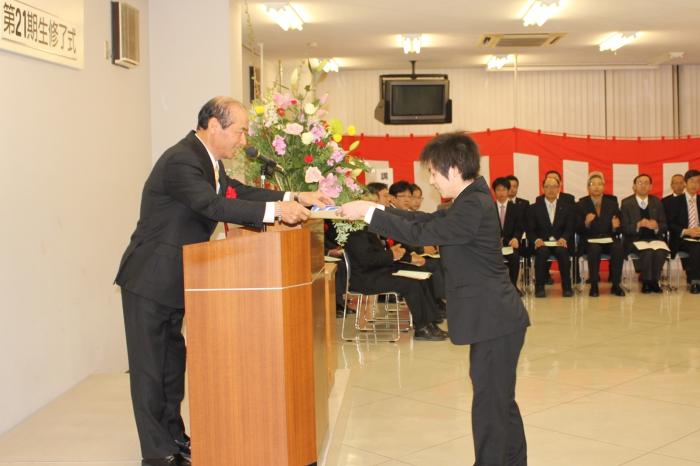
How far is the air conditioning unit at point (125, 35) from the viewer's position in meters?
5.98

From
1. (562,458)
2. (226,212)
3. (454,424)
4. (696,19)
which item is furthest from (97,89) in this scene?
(696,19)

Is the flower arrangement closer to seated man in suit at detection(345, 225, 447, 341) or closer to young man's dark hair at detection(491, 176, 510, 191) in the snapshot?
seated man in suit at detection(345, 225, 447, 341)

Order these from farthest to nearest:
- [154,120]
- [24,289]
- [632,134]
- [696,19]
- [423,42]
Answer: [632,134], [423,42], [696,19], [154,120], [24,289]

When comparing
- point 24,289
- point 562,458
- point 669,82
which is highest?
point 669,82

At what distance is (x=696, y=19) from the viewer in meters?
9.60

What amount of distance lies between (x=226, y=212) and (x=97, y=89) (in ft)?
9.08

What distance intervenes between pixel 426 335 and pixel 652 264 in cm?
411

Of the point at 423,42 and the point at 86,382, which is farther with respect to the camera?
the point at 423,42

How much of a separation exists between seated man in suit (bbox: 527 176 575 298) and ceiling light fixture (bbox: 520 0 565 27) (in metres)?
2.29

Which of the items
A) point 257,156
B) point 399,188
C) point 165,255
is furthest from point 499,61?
point 165,255

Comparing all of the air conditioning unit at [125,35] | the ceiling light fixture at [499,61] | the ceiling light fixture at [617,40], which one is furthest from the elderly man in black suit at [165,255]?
the ceiling light fixture at [499,61]

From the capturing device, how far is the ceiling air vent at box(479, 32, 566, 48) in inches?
416

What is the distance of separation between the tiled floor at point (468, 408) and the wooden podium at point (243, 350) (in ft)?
2.38

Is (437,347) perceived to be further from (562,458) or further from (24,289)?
(24,289)
